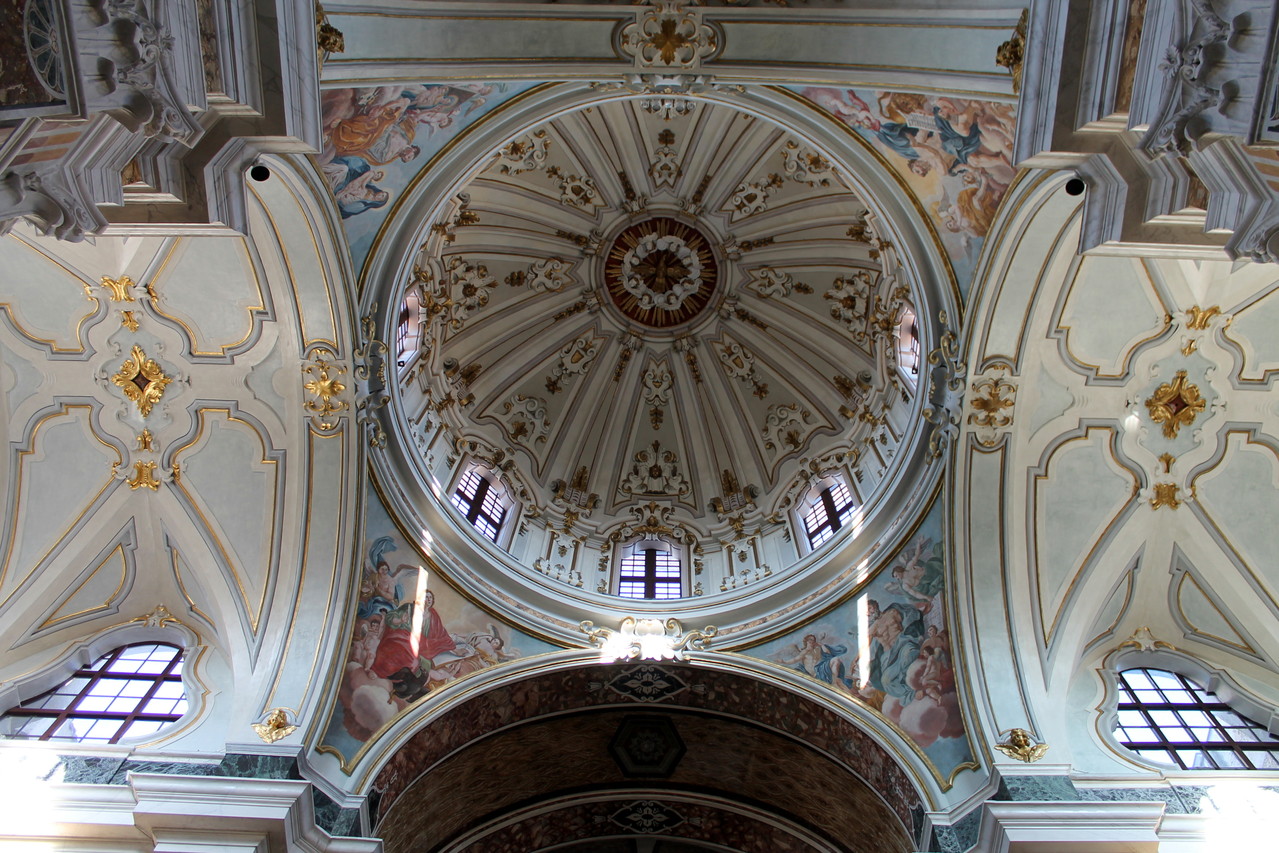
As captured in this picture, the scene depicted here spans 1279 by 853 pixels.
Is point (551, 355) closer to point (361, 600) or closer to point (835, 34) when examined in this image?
point (361, 600)

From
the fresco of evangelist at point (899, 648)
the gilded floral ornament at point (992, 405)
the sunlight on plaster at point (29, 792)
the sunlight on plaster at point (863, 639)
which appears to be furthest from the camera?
the sunlight on plaster at point (863, 639)

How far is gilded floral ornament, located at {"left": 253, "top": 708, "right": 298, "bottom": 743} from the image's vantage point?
1248 centimetres

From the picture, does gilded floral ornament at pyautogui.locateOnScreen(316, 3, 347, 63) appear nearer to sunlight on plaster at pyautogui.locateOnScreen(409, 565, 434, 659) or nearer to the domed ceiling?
the domed ceiling

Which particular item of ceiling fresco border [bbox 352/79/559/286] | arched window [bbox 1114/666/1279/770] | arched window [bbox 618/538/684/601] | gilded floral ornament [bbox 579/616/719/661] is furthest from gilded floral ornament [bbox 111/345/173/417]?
arched window [bbox 1114/666/1279/770]

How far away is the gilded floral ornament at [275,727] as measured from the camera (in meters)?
12.5

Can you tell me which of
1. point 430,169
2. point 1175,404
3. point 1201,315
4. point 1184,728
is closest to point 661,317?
point 430,169

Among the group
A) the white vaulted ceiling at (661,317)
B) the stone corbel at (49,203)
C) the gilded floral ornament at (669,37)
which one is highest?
the white vaulted ceiling at (661,317)

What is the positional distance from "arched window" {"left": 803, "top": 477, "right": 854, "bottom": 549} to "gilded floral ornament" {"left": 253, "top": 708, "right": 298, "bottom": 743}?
9010 mm

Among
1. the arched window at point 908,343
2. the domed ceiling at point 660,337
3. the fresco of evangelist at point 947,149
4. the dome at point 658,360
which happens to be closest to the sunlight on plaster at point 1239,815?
the dome at point 658,360

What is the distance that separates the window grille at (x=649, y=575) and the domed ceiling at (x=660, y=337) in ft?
1.56

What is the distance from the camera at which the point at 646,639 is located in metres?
15.3

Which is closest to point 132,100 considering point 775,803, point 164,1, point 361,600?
point 164,1

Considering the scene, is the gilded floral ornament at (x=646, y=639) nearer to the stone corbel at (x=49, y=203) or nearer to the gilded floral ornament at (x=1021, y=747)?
the gilded floral ornament at (x=1021, y=747)

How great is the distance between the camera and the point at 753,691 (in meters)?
15.0
